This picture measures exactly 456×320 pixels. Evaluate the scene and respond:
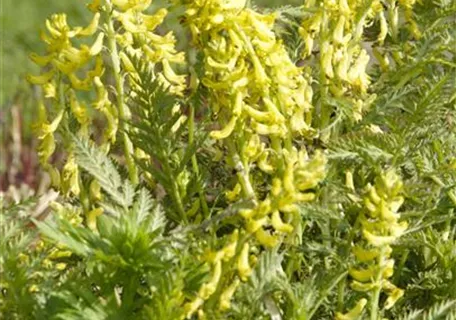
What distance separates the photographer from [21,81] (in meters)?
5.79

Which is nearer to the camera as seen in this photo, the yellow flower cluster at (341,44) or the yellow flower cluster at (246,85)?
the yellow flower cluster at (246,85)

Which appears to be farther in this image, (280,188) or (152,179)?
(152,179)

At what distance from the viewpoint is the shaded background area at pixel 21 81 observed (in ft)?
16.3

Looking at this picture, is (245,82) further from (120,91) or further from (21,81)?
(21,81)

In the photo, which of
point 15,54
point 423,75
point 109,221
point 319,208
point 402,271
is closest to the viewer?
point 109,221

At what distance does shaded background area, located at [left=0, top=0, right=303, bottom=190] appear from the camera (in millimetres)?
4957

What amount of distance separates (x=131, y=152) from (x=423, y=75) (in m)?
0.66

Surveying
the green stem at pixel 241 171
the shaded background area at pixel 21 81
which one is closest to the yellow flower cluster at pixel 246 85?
the green stem at pixel 241 171

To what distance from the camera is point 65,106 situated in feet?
6.27

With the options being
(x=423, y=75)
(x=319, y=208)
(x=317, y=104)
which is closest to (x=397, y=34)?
(x=423, y=75)

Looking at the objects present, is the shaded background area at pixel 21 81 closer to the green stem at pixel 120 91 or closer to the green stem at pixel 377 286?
the green stem at pixel 120 91

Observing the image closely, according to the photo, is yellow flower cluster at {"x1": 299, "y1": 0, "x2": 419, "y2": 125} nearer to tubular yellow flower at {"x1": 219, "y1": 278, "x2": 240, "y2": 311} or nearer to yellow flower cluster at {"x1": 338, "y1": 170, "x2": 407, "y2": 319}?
yellow flower cluster at {"x1": 338, "y1": 170, "x2": 407, "y2": 319}

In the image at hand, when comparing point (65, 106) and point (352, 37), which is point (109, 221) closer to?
point (65, 106)

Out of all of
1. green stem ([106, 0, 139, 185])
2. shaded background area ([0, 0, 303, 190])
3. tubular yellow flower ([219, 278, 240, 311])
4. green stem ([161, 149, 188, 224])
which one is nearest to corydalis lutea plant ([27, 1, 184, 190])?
green stem ([106, 0, 139, 185])
